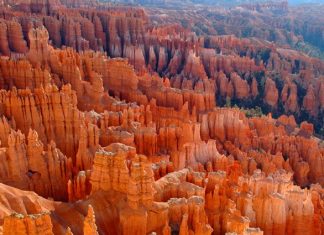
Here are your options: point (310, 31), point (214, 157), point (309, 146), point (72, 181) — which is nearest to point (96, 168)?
point (72, 181)

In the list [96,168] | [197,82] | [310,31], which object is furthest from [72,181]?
[310,31]

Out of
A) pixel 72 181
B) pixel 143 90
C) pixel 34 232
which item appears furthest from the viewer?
pixel 143 90

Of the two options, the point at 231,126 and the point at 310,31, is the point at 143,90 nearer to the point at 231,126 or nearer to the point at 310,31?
the point at 231,126

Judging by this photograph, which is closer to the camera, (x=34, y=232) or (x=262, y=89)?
(x=34, y=232)

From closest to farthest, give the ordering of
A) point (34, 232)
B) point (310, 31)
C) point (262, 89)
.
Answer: point (34, 232), point (262, 89), point (310, 31)

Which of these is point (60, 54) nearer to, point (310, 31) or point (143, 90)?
point (143, 90)

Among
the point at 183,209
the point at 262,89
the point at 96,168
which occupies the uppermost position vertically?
the point at 96,168

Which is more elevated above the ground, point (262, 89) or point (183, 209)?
point (183, 209)
